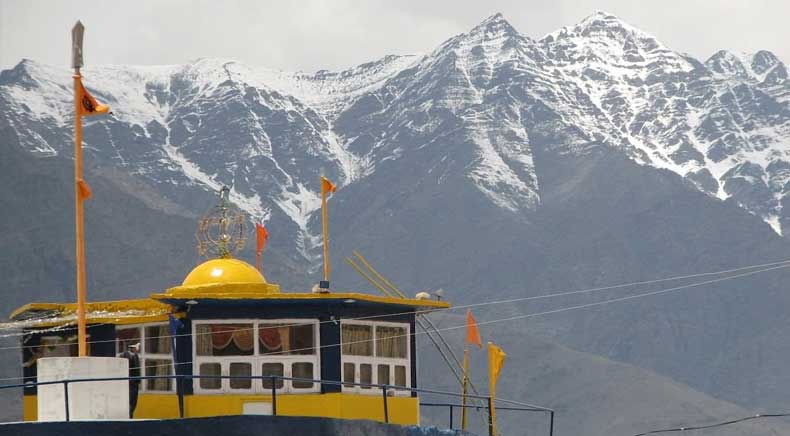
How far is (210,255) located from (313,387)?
732cm

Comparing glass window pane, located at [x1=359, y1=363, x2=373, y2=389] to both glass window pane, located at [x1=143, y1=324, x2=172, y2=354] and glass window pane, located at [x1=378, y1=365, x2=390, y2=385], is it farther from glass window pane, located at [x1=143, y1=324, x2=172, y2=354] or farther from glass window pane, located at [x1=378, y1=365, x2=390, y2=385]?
glass window pane, located at [x1=143, y1=324, x2=172, y2=354]

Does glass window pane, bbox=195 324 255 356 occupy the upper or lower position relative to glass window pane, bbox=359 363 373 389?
upper

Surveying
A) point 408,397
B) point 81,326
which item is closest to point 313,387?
point 408,397

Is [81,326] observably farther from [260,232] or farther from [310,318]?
[260,232]

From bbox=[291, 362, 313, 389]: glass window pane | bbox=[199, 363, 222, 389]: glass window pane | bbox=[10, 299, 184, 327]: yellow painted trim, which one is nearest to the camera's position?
bbox=[199, 363, 222, 389]: glass window pane

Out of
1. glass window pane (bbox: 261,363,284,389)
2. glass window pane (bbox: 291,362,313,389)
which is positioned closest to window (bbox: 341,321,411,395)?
glass window pane (bbox: 291,362,313,389)

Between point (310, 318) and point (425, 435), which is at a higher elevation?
point (310, 318)

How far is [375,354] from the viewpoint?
1743 inches

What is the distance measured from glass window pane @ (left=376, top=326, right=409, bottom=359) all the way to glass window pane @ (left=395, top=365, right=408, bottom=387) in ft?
0.89

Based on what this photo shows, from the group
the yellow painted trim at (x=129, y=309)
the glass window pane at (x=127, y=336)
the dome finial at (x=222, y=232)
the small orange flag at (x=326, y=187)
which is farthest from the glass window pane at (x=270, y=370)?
the small orange flag at (x=326, y=187)

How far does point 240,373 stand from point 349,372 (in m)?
2.64

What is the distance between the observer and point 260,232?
50094 millimetres

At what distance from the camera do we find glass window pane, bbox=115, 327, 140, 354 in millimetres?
44156

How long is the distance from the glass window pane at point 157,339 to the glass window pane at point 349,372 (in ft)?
13.7
